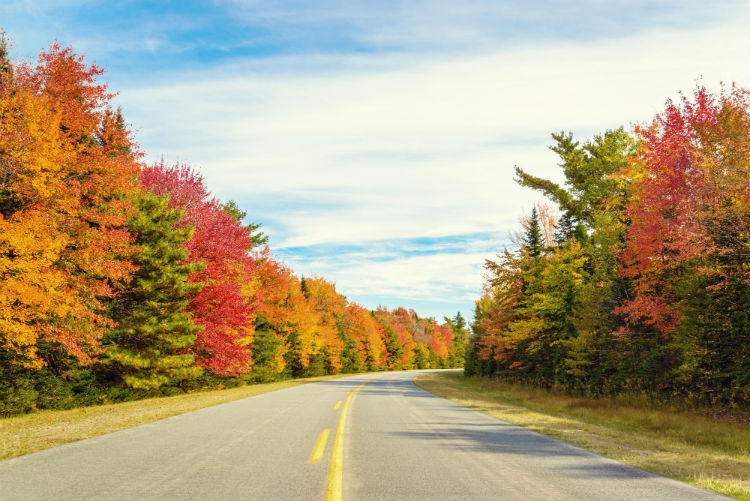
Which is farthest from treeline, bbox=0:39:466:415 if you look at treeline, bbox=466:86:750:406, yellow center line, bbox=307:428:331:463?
treeline, bbox=466:86:750:406

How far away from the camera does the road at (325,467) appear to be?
5418mm

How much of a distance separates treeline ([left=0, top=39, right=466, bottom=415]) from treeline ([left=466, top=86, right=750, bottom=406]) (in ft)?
63.3

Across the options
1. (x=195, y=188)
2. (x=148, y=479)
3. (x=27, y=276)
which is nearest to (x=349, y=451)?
(x=148, y=479)

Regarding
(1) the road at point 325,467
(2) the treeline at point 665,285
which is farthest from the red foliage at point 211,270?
(2) the treeline at point 665,285

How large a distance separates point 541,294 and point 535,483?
27131 mm

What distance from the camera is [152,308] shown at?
71.3 feet

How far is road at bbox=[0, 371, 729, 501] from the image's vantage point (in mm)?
5418

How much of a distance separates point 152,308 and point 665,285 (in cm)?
2231

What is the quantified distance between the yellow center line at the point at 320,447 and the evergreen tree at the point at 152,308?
13888 millimetres

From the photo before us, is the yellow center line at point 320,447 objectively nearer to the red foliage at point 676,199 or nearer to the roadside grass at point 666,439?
the roadside grass at point 666,439

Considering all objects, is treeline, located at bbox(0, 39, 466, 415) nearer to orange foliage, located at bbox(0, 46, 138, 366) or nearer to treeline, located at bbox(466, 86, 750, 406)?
orange foliage, located at bbox(0, 46, 138, 366)

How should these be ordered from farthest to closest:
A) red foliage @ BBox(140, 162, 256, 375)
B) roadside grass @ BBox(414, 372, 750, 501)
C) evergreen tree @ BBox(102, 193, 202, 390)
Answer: red foliage @ BBox(140, 162, 256, 375), evergreen tree @ BBox(102, 193, 202, 390), roadside grass @ BBox(414, 372, 750, 501)

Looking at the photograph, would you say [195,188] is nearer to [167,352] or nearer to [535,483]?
[167,352]

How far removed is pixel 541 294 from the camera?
31500mm
